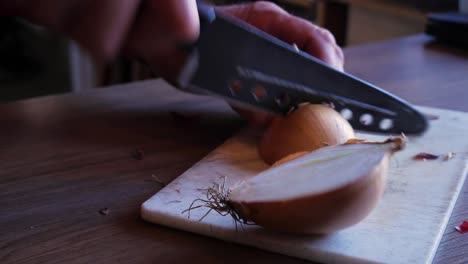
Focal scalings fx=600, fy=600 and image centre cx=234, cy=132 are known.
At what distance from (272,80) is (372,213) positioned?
23 centimetres

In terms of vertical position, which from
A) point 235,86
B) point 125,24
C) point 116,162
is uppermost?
point 125,24

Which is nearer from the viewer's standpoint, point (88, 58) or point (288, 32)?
point (88, 58)

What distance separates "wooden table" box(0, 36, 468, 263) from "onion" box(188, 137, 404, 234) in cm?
5

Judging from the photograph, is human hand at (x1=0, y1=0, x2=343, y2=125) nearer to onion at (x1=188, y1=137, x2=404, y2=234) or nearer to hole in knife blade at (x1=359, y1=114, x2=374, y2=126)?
onion at (x1=188, y1=137, x2=404, y2=234)

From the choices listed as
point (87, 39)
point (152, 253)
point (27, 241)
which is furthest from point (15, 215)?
point (87, 39)

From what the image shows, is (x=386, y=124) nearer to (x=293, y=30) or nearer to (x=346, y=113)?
(x=346, y=113)

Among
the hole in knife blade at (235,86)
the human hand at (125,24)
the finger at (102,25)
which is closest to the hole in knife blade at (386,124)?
the hole in knife blade at (235,86)

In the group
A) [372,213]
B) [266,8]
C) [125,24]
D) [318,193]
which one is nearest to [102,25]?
[125,24]

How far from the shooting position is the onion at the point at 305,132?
28.7 inches

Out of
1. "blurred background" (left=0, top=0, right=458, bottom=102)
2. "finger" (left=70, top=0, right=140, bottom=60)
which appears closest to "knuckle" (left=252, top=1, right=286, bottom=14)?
"blurred background" (left=0, top=0, right=458, bottom=102)

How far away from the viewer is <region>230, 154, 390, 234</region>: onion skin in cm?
54

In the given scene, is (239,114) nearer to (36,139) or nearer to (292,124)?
(292,124)

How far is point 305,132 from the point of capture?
29.0 inches

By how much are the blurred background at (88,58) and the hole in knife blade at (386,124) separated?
0.41 metres
